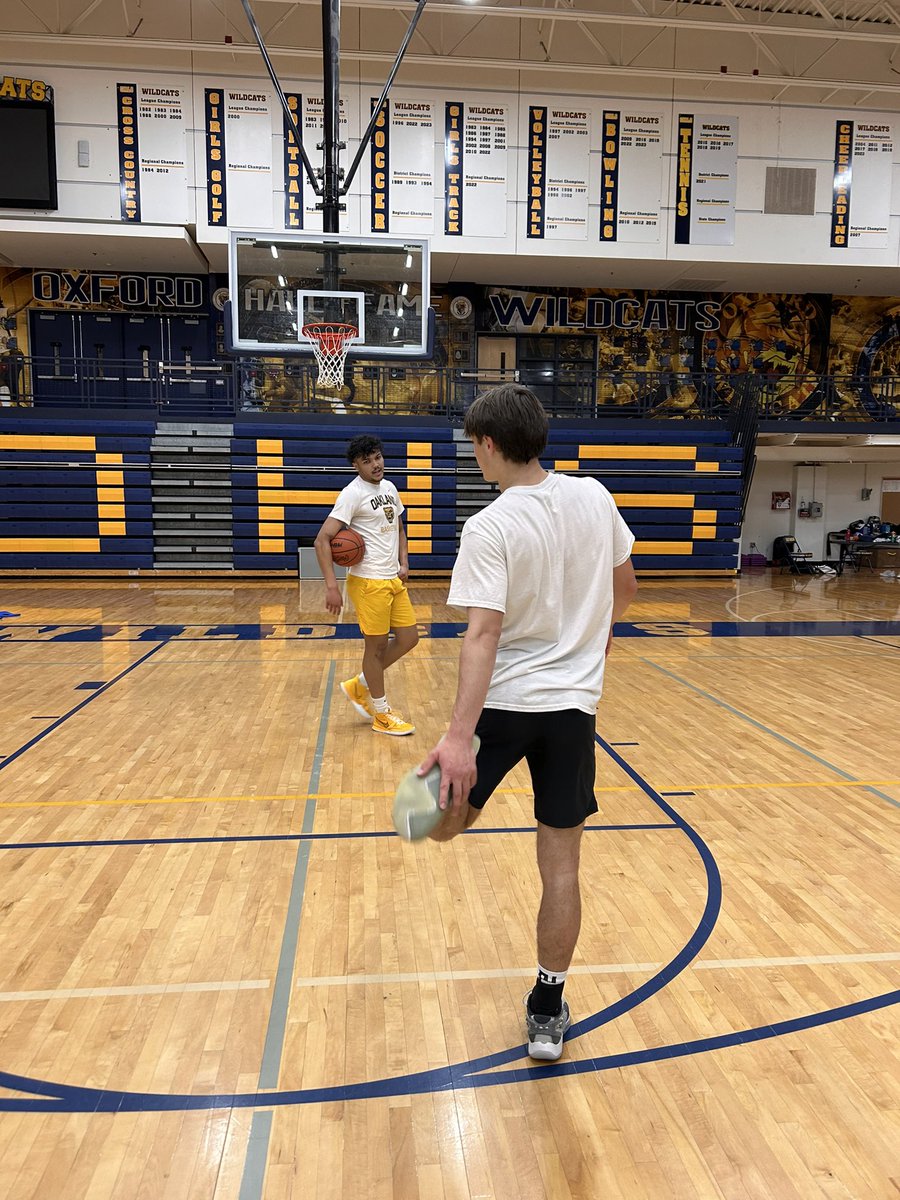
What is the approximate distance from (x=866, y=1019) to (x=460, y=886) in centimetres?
147

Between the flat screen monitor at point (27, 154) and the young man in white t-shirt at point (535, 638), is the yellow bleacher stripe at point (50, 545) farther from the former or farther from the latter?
the young man in white t-shirt at point (535, 638)

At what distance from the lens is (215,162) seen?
13328 millimetres

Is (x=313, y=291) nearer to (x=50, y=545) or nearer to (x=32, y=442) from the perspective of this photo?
(x=32, y=442)

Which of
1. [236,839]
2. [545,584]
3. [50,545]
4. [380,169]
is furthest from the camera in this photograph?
[50,545]

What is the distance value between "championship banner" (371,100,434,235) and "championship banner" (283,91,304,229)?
1.15m

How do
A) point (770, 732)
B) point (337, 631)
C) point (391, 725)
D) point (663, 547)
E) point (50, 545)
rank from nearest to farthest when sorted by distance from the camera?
point (391, 725) → point (770, 732) → point (337, 631) → point (50, 545) → point (663, 547)

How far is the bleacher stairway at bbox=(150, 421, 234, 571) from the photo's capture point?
14.1 m

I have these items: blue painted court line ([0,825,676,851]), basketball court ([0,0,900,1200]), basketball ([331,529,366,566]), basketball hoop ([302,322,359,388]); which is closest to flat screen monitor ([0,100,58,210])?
basketball court ([0,0,900,1200])

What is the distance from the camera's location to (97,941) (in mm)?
2932

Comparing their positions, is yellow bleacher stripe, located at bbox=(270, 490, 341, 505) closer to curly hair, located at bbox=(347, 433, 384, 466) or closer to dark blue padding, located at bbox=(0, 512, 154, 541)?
dark blue padding, located at bbox=(0, 512, 154, 541)

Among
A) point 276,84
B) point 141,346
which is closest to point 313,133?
point 141,346

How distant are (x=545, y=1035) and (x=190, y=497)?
12970 millimetres

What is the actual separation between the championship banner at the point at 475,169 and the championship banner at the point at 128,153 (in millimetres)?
4867

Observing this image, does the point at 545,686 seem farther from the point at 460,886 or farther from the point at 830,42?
the point at 830,42
